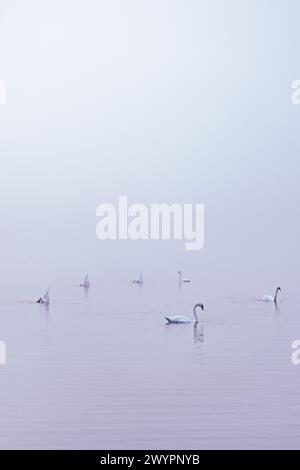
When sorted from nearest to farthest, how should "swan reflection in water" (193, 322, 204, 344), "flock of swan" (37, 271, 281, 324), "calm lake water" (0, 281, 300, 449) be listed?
"calm lake water" (0, 281, 300, 449) → "swan reflection in water" (193, 322, 204, 344) → "flock of swan" (37, 271, 281, 324)

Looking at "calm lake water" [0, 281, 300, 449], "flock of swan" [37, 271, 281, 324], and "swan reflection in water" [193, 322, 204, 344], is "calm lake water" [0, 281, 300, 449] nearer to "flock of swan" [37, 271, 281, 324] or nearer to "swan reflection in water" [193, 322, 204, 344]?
"swan reflection in water" [193, 322, 204, 344]

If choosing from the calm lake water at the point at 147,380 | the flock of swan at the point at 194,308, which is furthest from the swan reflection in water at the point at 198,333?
the flock of swan at the point at 194,308

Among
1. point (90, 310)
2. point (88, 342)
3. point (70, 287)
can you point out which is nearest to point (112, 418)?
point (88, 342)

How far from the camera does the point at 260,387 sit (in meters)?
21.8

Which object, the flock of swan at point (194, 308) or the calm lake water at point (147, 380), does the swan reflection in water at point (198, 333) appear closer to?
the calm lake water at point (147, 380)

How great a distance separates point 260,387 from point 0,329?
1280 centimetres

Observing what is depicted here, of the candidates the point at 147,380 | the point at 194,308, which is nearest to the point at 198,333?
the point at 194,308

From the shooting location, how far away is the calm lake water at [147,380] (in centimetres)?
1752

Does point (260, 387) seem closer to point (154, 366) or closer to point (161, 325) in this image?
point (154, 366)

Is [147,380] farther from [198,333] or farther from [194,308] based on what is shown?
[194,308]

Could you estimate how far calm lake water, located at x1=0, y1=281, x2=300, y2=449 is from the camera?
17.5 metres

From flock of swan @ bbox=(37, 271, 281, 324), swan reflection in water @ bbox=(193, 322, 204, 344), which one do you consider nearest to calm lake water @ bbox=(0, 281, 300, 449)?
swan reflection in water @ bbox=(193, 322, 204, 344)

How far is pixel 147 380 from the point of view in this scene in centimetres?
2278
